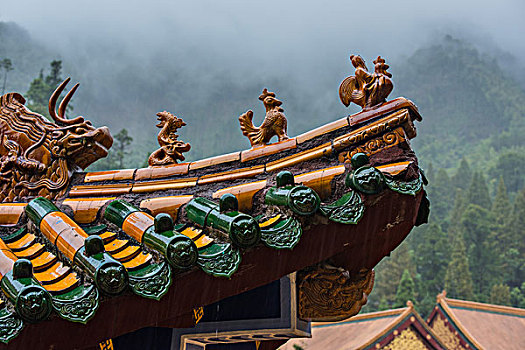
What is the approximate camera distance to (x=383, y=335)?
48.4 ft

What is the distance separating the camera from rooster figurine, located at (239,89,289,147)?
294 cm

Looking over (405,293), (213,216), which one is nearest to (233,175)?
(213,216)

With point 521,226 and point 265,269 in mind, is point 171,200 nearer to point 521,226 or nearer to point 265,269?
point 265,269

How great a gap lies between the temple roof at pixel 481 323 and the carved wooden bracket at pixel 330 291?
16.5 m

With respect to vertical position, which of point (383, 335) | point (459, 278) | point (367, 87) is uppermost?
point (459, 278)

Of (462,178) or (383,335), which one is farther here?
(462,178)

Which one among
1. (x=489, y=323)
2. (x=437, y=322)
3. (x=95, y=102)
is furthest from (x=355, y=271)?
(x=95, y=102)

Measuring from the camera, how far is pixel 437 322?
1942cm

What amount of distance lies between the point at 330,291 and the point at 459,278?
3958 centimetres

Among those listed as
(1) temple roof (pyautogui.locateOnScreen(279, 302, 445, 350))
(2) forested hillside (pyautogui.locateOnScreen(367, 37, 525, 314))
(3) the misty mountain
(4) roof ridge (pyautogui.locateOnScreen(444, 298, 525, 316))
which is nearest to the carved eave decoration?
(1) temple roof (pyautogui.locateOnScreen(279, 302, 445, 350))

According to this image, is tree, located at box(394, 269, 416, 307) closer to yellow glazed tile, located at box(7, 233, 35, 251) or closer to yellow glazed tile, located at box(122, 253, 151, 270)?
yellow glazed tile, located at box(7, 233, 35, 251)

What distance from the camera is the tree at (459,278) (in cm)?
3884

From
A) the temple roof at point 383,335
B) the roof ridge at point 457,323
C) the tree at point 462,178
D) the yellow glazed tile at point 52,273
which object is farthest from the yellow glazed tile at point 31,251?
the tree at point 462,178

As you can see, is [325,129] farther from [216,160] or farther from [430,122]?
[430,122]
